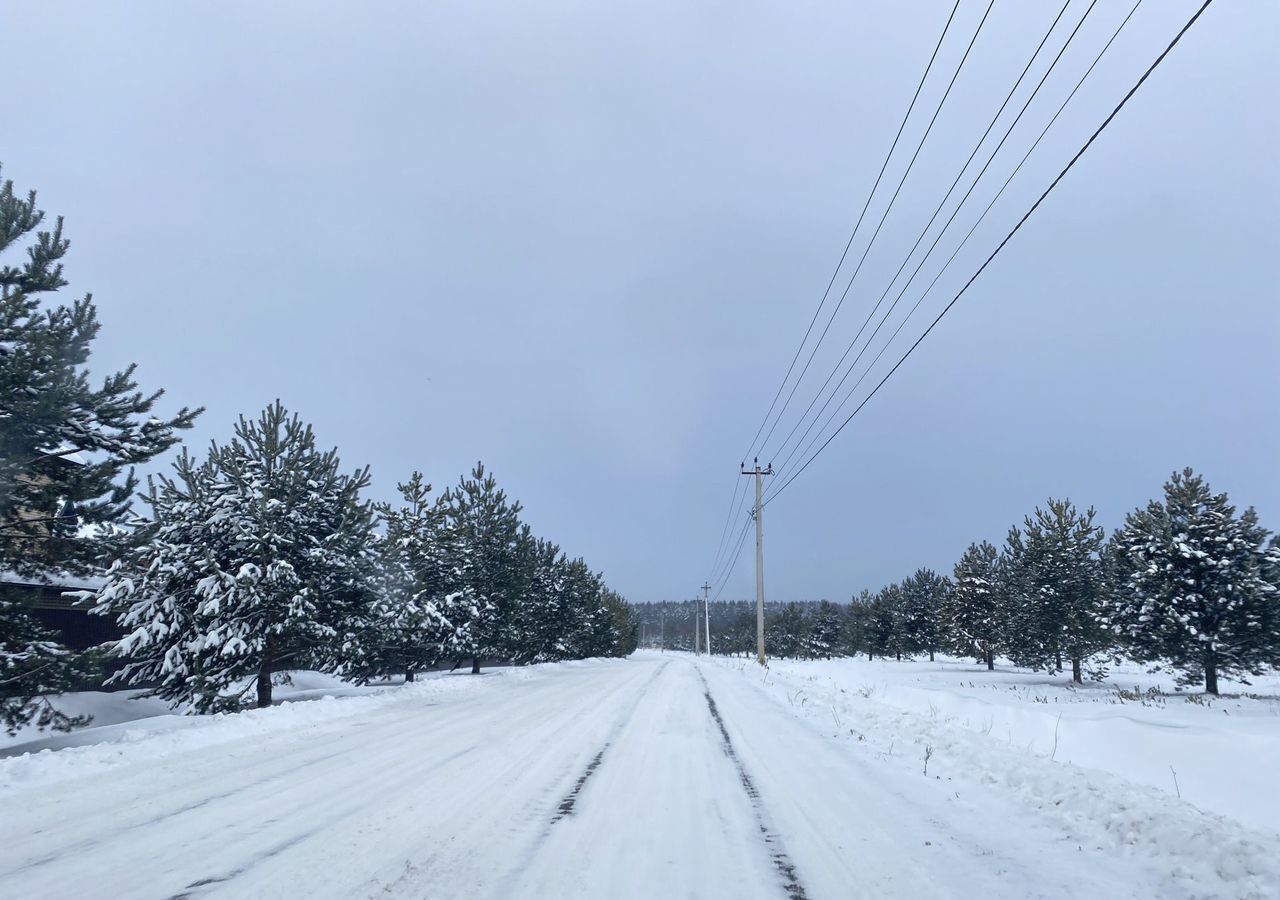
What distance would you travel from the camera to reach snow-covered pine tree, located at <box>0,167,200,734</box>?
459 inches

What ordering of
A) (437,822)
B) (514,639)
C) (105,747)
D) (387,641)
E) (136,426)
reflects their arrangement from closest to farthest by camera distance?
(437,822)
(105,747)
(136,426)
(387,641)
(514,639)

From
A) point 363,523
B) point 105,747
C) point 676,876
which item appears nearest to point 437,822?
point 676,876

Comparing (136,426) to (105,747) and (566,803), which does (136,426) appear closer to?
(105,747)

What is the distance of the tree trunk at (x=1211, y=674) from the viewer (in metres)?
26.5

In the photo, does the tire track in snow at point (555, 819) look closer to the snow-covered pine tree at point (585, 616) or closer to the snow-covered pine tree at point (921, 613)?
the snow-covered pine tree at point (585, 616)

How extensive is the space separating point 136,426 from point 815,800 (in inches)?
544

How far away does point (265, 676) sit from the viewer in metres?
17.9

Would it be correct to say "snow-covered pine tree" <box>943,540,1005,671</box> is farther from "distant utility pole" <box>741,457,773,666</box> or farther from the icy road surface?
the icy road surface

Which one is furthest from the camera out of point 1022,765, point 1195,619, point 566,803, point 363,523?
point 1195,619

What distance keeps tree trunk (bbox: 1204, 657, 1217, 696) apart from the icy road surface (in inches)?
949

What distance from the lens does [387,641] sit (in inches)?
905

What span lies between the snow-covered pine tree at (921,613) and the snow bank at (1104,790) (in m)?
58.3

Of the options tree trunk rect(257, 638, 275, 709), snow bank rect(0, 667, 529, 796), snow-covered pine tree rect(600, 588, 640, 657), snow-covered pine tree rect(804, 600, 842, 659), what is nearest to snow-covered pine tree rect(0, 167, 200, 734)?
snow bank rect(0, 667, 529, 796)

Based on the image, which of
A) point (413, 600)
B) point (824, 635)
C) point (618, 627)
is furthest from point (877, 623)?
point (413, 600)
